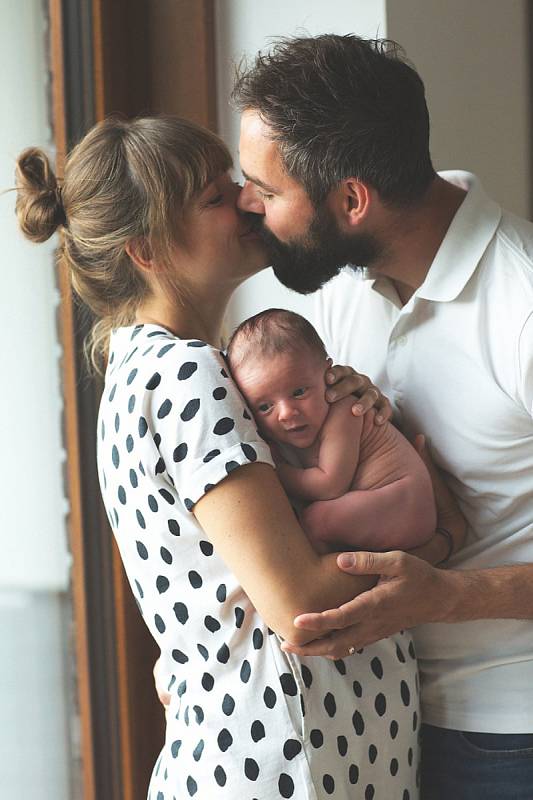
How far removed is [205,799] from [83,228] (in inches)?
33.8

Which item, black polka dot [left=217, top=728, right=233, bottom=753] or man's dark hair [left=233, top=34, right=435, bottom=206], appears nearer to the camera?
black polka dot [left=217, top=728, right=233, bottom=753]

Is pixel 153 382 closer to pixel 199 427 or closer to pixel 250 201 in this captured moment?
pixel 199 427

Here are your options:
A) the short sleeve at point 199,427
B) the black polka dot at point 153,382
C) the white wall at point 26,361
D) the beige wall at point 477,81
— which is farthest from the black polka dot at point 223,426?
the beige wall at point 477,81

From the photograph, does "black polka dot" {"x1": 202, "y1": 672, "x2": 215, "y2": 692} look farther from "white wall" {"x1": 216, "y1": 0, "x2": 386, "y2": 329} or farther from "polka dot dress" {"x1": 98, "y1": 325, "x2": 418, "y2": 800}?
"white wall" {"x1": 216, "y1": 0, "x2": 386, "y2": 329}

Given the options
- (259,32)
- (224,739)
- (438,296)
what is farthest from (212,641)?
(259,32)

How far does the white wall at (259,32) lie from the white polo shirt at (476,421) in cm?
66

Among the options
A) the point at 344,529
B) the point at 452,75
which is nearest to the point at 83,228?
the point at 344,529

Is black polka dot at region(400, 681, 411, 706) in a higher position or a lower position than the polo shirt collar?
lower

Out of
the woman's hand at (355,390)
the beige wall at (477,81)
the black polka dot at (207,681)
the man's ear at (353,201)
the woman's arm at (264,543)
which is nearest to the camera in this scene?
the woman's arm at (264,543)

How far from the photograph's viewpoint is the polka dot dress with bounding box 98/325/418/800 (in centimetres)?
137

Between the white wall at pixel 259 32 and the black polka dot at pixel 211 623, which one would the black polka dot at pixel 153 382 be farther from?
→ the white wall at pixel 259 32

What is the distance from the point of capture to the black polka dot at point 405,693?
59.9 inches

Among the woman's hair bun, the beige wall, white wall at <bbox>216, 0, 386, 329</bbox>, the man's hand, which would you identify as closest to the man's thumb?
the man's hand

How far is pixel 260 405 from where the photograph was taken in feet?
4.90
